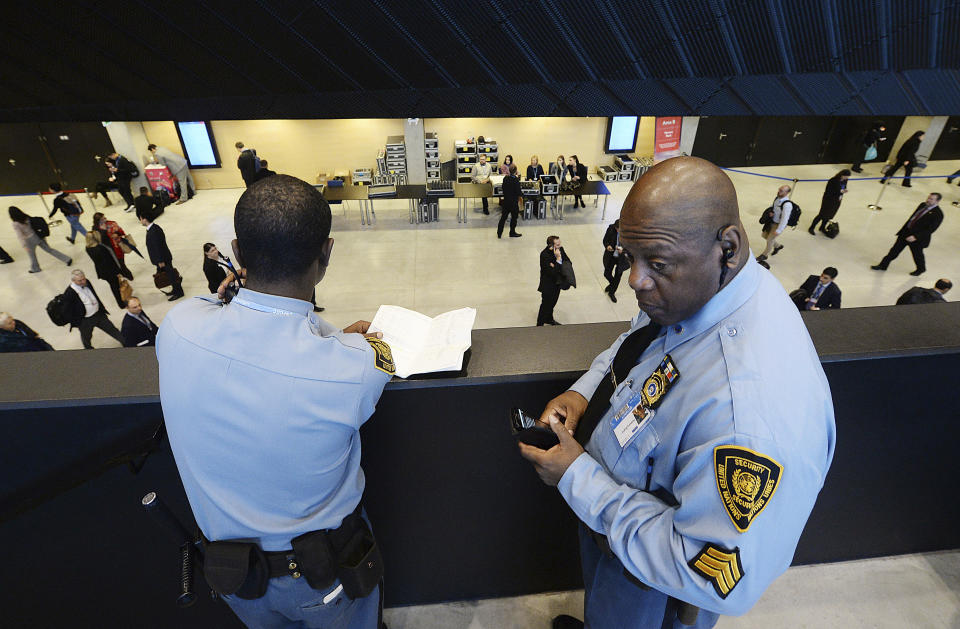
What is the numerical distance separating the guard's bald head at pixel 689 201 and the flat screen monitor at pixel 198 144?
46.7 ft

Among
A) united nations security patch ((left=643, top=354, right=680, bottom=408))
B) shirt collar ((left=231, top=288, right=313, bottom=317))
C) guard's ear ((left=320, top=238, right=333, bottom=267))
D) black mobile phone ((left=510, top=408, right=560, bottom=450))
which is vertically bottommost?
black mobile phone ((left=510, top=408, right=560, bottom=450))

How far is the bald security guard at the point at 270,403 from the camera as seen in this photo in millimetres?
1176

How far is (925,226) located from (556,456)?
9406 millimetres

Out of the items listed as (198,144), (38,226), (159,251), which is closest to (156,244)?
(159,251)

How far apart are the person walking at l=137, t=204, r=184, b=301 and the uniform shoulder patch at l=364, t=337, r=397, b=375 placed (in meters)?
7.19

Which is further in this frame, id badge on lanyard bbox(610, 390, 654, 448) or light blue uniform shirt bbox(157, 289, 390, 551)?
id badge on lanyard bbox(610, 390, 654, 448)

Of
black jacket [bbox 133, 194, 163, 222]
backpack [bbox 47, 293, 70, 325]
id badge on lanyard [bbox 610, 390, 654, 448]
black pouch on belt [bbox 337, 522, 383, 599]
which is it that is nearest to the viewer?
id badge on lanyard [bbox 610, 390, 654, 448]

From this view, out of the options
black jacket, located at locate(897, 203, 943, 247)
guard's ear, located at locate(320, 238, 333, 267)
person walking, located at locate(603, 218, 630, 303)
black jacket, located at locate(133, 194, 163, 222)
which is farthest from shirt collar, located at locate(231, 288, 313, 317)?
black jacket, located at locate(897, 203, 943, 247)

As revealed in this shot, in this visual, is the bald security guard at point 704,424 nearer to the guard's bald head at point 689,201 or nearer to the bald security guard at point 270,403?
the guard's bald head at point 689,201

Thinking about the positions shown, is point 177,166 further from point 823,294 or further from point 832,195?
point 832,195

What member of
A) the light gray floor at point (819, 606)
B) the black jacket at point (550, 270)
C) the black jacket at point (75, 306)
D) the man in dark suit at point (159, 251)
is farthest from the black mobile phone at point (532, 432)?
the man in dark suit at point (159, 251)

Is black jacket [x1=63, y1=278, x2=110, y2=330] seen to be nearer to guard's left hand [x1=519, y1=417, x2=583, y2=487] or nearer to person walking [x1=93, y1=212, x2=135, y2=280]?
person walking [x1=93, y1=212, x2=135, y2=280]

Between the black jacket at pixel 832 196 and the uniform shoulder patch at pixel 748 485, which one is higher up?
the uniform shoulder patch at pixel 748 485

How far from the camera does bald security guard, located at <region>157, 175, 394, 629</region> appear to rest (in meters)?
1.18
